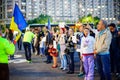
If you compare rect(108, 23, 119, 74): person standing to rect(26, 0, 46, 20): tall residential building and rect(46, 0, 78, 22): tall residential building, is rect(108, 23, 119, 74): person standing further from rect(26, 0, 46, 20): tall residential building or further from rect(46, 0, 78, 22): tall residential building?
rect(46, 0, 78, 22): tall residential building

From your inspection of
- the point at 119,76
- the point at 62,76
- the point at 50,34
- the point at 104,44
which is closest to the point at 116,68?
the point at 119,76

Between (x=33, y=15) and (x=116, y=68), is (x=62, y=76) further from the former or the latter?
(x=33, y=15)

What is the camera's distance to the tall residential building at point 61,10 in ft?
627

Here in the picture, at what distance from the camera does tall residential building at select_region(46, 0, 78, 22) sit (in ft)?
627

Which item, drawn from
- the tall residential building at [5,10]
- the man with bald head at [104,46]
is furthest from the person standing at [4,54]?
the tall residential building at [5,10]

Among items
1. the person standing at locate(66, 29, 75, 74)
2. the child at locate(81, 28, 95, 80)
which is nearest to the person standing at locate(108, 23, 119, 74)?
the child at locate(81, 28, 95, 80)

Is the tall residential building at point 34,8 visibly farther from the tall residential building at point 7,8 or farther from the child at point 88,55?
the child at point 88,55

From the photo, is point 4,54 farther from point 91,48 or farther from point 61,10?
point 61,10

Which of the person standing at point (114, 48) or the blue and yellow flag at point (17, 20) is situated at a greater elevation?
the blue and yellow flag at point (17, 20)

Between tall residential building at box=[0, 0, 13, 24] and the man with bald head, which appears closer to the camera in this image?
the man with bald head

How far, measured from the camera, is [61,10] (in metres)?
198

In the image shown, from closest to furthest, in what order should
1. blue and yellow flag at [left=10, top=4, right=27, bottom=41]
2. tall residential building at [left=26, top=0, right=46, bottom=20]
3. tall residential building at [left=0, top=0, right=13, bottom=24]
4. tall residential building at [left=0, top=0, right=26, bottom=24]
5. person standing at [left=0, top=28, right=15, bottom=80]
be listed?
person standing at [left=0, top=28, right=15, bottom=80] < blue and yellow flag at [left=10, top=4, right=27, bottom=41] < tall residential building at [left=0, top=0, right=13, bottom=24] < tall residential building at [left=0, top=0, right=26, bottom=24] < tall residential building at [left=26, top=0, right=46, bottom=20]

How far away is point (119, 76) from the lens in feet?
37.6

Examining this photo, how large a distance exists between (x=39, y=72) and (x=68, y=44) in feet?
4.86
